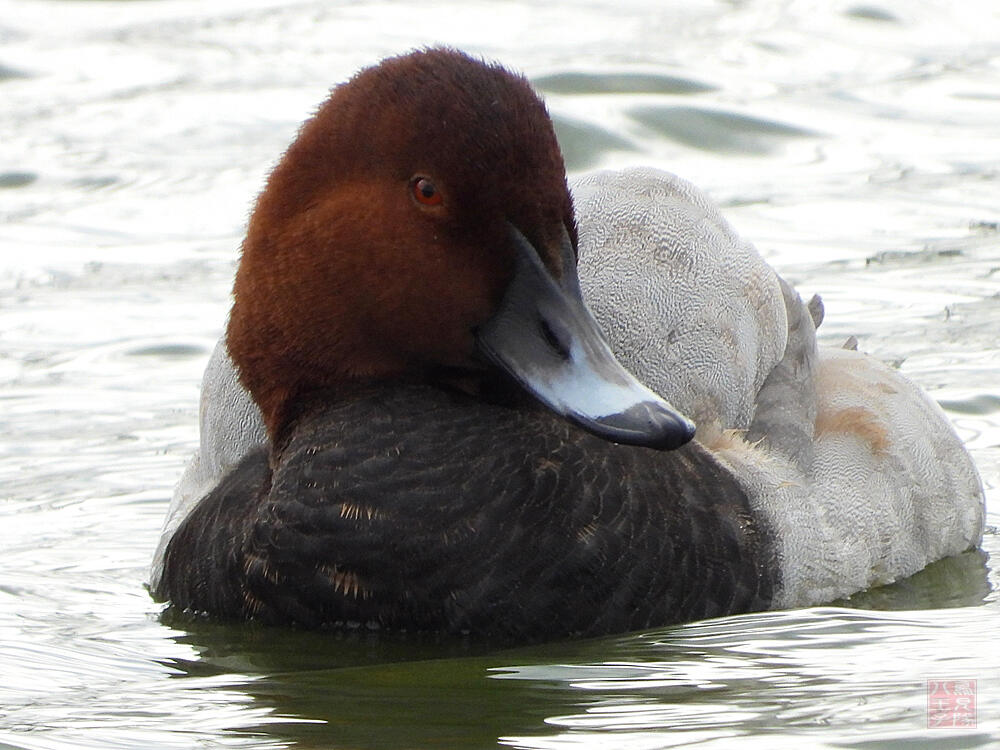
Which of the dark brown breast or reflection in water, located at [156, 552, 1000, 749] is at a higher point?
the dark brown breast

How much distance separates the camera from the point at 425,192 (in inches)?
198

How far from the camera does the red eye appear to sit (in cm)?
502

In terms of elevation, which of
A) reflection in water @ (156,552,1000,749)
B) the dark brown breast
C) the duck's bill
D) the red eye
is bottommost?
reflection in water @ (156,552,1000,749)

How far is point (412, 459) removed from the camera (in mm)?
5082

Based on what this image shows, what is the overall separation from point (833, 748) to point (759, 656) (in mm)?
723

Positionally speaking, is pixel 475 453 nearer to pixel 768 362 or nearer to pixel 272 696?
pixel 272 696

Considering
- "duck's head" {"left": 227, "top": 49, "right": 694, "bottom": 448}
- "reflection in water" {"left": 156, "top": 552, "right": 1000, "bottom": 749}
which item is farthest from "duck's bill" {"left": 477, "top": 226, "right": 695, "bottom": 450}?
"reflection in water" {"left": 156, "top": 552, "right": 1000, "bottom": 749}
